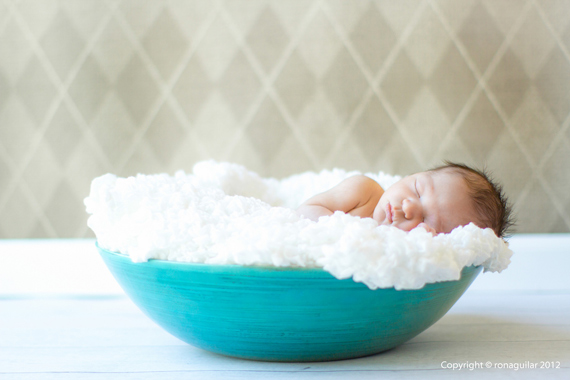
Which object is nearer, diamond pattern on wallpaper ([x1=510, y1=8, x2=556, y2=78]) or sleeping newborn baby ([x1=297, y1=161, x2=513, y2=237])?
sleeping newborn baby ([x1=297, y1=161, x2=513, y2=237])

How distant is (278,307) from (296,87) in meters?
0.89

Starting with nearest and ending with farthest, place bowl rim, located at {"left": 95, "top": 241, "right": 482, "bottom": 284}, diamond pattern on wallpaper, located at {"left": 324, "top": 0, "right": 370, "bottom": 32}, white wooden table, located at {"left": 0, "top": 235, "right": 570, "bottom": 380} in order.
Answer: bowl rim, located at {"left": 95, "top": 241, "right": 482, "bottom": 284}, white wooden table, located at {"left": 0, "top": 235, "right": 570, "bottom": 380}, diamond pattern on wallpaper, located at {"left": 324, "top": 0, "right": 370, "bottom": 32}

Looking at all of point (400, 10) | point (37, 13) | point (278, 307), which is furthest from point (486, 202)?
point (37, 13)

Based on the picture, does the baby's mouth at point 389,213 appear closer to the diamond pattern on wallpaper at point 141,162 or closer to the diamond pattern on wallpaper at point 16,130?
the diamond pattern on wallpaper at point 141,162

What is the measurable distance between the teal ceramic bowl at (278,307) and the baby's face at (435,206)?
0.16m

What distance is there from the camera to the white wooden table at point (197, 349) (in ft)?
2.35

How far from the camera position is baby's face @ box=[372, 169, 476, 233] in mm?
828

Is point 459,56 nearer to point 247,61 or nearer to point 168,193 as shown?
point 247,61

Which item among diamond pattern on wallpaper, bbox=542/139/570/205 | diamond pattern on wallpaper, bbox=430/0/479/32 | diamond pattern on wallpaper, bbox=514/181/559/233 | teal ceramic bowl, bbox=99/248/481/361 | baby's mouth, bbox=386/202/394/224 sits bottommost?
teal ceramic bowl, bbox=99/248/481/361

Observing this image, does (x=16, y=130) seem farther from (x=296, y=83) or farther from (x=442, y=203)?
(x=442, y=203)

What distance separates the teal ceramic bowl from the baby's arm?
31cm

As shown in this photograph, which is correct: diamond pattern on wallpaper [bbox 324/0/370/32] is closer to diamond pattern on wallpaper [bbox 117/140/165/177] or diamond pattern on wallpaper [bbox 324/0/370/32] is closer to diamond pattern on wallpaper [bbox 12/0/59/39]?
diamond pattern on wallpaper [bbox 117/140/165/177]

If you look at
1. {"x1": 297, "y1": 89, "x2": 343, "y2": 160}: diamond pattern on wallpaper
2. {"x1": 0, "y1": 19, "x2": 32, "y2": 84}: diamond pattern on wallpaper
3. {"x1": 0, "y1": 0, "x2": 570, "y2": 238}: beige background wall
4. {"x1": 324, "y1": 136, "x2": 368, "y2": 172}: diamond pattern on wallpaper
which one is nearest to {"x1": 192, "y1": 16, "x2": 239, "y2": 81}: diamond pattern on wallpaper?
{"x1": 0, "y1": 0, "x2": 570, "y2": 238}: beige background wall

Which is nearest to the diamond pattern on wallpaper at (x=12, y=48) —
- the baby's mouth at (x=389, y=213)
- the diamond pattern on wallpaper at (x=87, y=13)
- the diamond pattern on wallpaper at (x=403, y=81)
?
the diamond pattern on wallpaper at (x=87, y=13)
